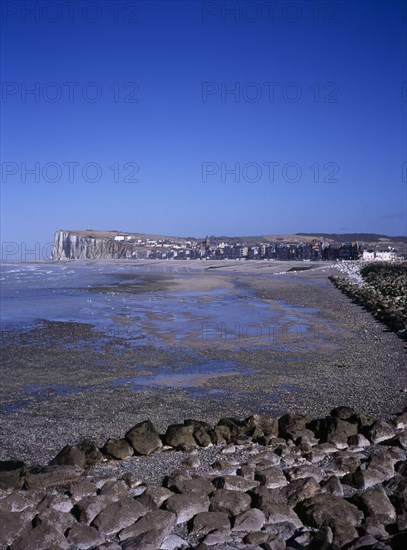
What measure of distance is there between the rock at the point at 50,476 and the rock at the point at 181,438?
41.0 inches

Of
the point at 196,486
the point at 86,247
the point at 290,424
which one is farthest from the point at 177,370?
the point at 86,247

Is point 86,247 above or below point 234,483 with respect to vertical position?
above

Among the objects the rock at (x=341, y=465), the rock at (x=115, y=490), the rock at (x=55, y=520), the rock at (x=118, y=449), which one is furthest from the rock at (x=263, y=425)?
the rock at (x=55, y=520)

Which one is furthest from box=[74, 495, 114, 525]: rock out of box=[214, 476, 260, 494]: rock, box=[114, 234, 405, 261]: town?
box=[114, 234, 405, 261]: town

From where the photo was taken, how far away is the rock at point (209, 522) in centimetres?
404

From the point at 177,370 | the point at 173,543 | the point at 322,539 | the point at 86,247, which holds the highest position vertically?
the point at 86,247

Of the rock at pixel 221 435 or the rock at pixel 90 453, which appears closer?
the rock at pixel 90 453

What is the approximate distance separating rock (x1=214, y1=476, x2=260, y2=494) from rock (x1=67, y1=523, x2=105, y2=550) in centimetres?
106

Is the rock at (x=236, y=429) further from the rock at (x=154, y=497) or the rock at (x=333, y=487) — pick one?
the rock at (x=154, y=497)

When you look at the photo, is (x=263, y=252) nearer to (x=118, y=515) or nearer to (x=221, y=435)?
(x=221, y=435)

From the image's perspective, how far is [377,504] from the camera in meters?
4.23

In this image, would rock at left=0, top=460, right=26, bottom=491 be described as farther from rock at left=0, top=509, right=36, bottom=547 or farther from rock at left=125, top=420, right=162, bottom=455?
Result: rock at left=125, top=420, right=162, bottom=455

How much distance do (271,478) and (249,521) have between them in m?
0.70

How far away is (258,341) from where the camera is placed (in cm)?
1309
